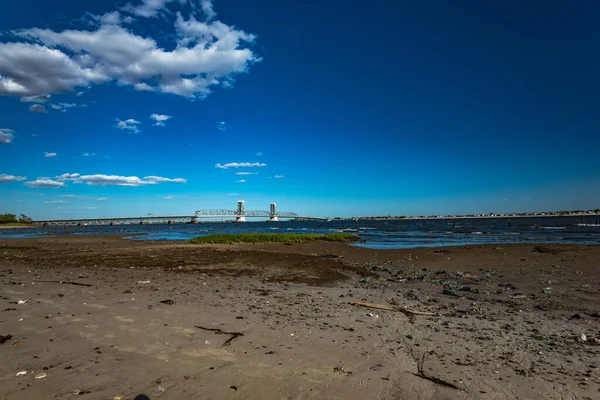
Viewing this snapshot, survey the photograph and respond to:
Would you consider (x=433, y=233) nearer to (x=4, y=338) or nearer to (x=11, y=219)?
(x=4, y=338)

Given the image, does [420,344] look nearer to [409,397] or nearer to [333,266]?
[409,397]

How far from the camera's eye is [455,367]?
5145mm

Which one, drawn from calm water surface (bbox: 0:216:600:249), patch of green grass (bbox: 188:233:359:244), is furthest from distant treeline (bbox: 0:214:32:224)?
patch of green grass (bbox: 188:233:359:244)

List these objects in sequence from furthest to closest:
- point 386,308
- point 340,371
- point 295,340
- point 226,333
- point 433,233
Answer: point 433,233 → point 386,308 → point 226,333 → point 295,340 → point 340,371

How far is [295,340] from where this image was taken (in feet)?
19.9

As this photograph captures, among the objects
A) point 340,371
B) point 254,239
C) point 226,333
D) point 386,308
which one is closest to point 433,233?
point 254,239

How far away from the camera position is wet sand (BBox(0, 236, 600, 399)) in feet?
14.4

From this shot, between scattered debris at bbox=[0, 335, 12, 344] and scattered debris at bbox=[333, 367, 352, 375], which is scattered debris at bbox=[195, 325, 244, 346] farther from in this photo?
scattered debris at bbox=[0, 335, 12, 344]

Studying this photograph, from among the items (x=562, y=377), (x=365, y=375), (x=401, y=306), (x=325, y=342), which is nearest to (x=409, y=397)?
(x=365, y=375)

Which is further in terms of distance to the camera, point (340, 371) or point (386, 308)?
point (386, 308)

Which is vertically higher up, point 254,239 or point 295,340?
point 254,239

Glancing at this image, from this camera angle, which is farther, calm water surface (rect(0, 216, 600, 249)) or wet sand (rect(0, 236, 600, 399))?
calm water surface (rect(0, 216, 600, 249))

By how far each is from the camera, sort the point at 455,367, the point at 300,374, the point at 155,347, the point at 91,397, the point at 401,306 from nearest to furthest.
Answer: the point at 91,397
the point at 300,374
the point at 455,367
the point at 155,347
the point at 401,306

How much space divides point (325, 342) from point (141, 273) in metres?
11.3
